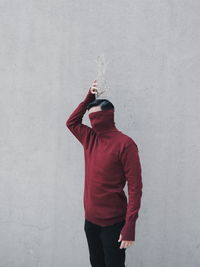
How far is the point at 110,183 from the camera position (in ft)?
8.38

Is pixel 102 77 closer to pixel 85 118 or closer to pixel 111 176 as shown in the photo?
pixel 85 118

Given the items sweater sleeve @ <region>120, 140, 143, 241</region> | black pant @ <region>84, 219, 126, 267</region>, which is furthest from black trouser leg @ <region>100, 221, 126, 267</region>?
sweater sleeve @ <region>120, 140, 143, 241</region>

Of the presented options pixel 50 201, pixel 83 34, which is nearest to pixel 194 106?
pixel 83 34

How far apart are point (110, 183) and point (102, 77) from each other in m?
0.88

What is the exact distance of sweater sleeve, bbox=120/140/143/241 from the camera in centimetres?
Result: 244

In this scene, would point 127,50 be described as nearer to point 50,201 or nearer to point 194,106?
point 194,106

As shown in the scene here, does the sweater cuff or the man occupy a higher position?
the man

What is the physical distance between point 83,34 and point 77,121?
2.63 ft

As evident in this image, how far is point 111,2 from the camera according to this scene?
306 cm

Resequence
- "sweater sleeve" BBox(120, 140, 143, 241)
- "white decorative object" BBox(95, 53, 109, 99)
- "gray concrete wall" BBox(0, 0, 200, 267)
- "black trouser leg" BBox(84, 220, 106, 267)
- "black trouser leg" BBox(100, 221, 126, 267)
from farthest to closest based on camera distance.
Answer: "gray concrete wall" BBox(0, 0, 200, 267)
"white decorative object" BBox(95, 53, 109, 99)
"black trouser leg" BBox(84, 220, 106, 267)
"black trouser leg" BBox(100, 221, 126, 267)
"sweater sleeve" BBox(120, 140, 143, 241)

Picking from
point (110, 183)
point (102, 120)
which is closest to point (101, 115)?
point (102, 120)

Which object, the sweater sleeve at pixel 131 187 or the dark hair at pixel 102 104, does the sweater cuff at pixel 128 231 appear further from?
the dark hair at pixel 102 104

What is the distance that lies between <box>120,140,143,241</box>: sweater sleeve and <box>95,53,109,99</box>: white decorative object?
58cm

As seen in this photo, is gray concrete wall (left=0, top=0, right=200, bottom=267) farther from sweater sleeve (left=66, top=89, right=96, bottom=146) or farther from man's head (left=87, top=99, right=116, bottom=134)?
man's head (left=87, top=99, right=116, bottom=134)
